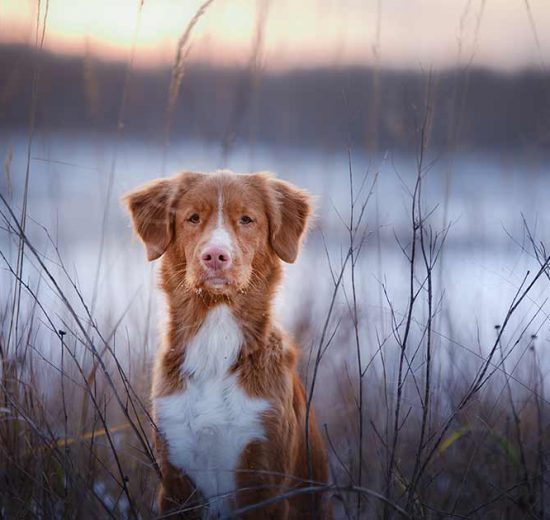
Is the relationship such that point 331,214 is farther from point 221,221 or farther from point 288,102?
point 221,221

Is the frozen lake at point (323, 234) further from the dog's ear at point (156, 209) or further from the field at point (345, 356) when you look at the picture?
the dog's ear at point (156, 209)

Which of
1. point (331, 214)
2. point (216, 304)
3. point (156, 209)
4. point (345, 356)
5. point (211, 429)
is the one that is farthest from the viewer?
point (331, 214)

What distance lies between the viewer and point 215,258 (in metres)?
3.08

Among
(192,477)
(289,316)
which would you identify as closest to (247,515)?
(192,477)

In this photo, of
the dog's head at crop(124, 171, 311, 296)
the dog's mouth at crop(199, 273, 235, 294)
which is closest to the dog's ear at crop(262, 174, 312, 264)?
the dog's head at crop(124, 171, 311, 296)

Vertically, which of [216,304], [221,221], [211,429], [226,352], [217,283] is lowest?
[211,429]

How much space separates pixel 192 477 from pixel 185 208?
1.04 metres

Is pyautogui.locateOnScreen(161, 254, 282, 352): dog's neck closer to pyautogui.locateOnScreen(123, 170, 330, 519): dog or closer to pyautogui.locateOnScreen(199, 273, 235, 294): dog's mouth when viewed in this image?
pyautogui.locateOnScreen(123, 170, 330, 519): dog

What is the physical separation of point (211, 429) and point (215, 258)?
61 centimetres

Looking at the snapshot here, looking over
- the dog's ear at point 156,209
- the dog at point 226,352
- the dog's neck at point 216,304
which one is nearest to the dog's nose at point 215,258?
the dog at point 226,352

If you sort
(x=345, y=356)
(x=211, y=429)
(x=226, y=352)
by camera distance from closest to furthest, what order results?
(x=211, y=429)
(x=226, y=352)
(x=345, y=356)

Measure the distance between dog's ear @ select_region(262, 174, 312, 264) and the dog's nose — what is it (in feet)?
1.38

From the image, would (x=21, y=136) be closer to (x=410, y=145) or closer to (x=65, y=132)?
(x=65, y=132)

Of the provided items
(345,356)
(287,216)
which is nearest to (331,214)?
(345,356)
